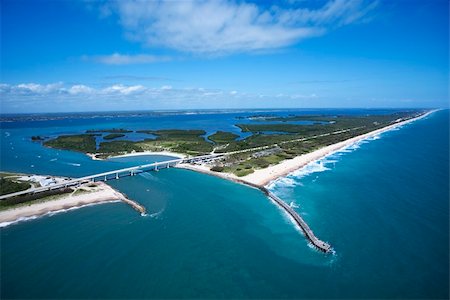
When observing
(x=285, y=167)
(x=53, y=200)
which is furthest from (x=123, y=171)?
(x=285, y=167)

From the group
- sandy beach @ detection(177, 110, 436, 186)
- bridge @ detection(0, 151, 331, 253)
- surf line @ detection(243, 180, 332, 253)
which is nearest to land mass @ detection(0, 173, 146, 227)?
bridge @ detection(0, 151, 331, 253)

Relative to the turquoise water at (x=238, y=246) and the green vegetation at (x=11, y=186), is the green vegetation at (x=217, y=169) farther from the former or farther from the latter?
the green vegetation at (x=11, y=186)

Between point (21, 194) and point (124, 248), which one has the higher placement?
point (21, 194)

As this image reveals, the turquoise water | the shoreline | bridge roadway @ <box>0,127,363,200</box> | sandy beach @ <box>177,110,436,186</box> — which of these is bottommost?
the turquoise water

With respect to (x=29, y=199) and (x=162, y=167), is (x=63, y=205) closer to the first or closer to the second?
(x=29, y=199)

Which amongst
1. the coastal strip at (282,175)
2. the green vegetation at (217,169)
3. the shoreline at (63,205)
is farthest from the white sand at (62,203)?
the green vegetation at (217,169)

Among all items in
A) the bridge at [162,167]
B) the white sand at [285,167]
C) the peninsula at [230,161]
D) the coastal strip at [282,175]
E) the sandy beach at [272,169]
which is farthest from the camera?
the white sand at [285,167]

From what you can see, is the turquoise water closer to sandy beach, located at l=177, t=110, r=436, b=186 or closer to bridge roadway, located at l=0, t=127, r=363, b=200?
sandy beach, located at l=177, t=110, r=436, b=186

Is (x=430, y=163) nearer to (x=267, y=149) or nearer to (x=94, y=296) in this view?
(x=267, y=149)

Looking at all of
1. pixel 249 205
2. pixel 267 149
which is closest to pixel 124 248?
pixel 249 205
